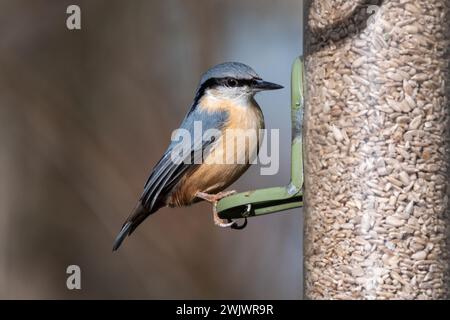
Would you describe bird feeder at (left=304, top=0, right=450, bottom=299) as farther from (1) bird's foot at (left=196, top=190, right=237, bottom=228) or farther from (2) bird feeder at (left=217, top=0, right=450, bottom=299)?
(1) bird's foot at (left=196, top=190, right=237, bottom=228)

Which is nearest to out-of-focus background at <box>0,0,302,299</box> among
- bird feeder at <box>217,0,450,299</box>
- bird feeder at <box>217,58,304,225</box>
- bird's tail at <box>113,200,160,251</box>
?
bird's tail at <box>113,200,160,251</box>

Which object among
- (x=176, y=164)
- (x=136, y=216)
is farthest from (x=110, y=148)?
(x=176, y=164)

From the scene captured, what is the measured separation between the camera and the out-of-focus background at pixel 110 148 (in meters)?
7.65

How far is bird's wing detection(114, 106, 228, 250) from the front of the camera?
5.28 metres

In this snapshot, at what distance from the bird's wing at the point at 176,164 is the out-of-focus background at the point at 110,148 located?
2237mm

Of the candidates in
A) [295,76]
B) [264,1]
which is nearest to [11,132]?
[264,1]

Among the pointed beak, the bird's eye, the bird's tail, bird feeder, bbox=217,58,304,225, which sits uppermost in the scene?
the bird's eye

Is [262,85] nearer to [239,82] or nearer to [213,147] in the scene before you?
[239,82]

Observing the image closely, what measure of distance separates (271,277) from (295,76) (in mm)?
3698

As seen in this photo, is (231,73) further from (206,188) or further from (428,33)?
(428,33)

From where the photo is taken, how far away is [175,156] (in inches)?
209

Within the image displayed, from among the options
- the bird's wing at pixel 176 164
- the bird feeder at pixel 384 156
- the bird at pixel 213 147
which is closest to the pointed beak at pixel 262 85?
the bird at pixel 213 147
